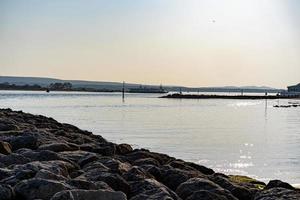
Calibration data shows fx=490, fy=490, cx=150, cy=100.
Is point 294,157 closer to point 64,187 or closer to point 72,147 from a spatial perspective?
point 72,147

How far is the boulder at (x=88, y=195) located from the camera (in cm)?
460

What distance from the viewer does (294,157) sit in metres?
16.9

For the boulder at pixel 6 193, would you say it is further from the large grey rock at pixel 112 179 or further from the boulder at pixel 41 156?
the boulder at pixel 41 156

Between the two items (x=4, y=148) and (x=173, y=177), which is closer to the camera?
(x=173, y=177)

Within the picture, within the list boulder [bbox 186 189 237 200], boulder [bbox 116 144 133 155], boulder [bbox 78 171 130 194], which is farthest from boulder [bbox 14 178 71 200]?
boulder [bbox 116 144 133 155]

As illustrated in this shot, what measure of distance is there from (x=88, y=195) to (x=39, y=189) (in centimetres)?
61

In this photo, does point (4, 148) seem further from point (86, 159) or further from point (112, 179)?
point (112, 179)

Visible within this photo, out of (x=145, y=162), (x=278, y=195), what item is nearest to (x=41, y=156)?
(x=145, y=162)

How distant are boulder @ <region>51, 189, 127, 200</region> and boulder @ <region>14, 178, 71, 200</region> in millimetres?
358

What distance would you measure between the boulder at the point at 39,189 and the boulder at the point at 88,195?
1.17 ft

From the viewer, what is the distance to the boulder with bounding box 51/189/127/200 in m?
4.60

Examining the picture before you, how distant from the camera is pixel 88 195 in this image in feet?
16.0

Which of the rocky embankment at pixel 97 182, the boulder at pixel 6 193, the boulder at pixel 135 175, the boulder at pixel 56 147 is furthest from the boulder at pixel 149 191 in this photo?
the boulder at pixel 56 147

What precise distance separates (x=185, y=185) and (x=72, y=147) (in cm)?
331
